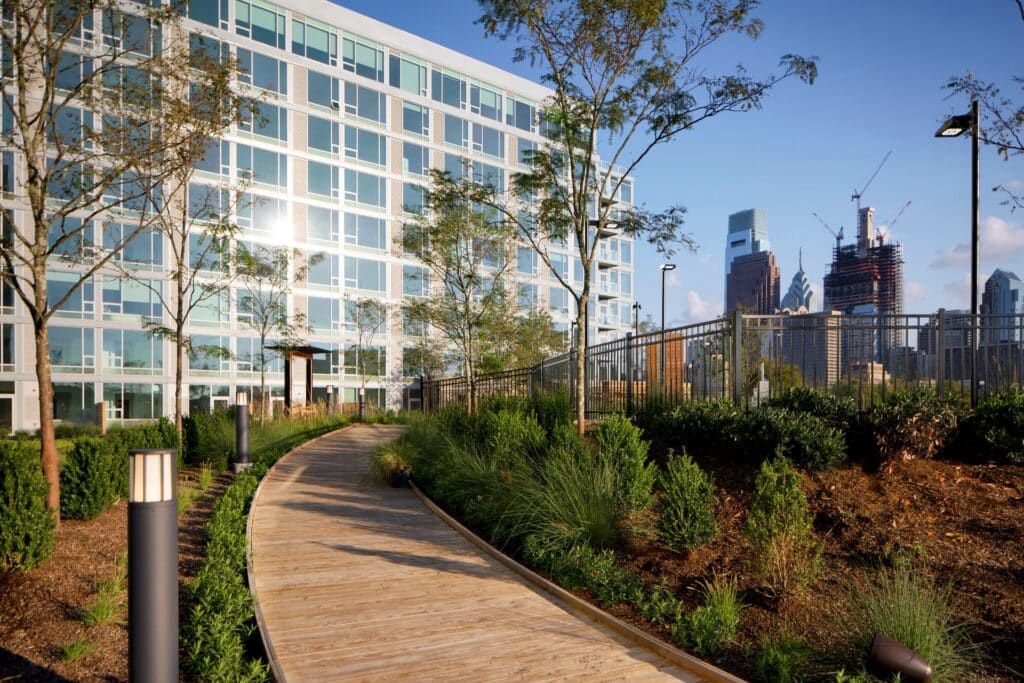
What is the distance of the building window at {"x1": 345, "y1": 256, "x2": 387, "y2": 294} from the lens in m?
41.1

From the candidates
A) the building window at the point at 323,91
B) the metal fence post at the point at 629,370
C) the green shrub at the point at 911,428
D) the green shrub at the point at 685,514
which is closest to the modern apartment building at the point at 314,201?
the building window at the point at 323,91

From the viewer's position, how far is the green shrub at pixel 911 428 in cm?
809

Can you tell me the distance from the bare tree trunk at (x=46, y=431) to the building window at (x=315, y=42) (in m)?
35.0

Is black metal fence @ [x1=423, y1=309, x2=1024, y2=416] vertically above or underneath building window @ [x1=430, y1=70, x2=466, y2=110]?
underneath

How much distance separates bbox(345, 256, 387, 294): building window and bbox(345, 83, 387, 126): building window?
8.41 meters

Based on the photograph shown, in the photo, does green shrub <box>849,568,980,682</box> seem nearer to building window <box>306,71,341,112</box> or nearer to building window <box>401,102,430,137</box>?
building window <box>306,71,341,112</box>

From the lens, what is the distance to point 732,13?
11.0m

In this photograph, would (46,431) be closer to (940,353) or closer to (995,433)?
(995,433)

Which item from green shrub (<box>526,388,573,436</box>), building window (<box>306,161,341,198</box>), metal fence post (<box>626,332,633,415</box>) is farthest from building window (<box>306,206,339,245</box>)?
green shrub (<box>526,388,573,436</box>)

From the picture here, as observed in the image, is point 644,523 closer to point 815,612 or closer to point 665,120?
point 815,612

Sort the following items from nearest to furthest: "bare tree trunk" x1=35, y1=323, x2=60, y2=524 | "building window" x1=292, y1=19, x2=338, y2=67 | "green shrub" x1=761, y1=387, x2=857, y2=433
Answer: "bare tree trunk" x1=35, y1=323, x2=60, y2=524 < "green shrub" x1=761, y1=387, x2=857, y2=433 < "building window" x1=292, y1=19, x2=338, y2=67

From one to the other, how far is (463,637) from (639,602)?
4.74 ft

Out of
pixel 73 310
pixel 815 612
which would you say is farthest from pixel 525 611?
pixel 73 310

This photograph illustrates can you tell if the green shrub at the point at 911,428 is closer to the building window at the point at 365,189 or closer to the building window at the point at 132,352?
the building window at the point at 132,352
